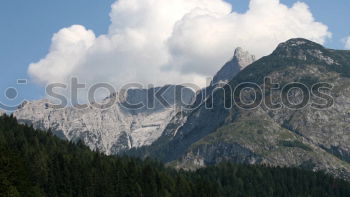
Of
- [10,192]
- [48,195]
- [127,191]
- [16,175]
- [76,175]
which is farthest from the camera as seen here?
[127,191]

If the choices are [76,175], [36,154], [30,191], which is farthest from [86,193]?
[30,191]

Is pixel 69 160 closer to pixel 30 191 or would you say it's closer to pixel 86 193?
pixel 86 193

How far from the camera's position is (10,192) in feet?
414

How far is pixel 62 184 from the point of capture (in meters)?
182

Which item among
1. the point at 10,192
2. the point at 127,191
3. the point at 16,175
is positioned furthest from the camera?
the point at 127,191

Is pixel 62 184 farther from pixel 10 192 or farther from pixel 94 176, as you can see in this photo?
pixel 10 192

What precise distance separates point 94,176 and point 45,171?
18.7 m

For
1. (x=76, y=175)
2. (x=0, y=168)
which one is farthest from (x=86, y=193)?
(x=0, y=168)

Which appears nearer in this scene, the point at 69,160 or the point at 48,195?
the point at 48,195

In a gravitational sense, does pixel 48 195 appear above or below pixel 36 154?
below

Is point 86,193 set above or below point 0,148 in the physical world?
below

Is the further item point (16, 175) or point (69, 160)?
point (69, 160)

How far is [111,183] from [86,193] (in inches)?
534

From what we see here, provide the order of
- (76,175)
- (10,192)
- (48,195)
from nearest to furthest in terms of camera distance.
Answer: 1. (10,192)
2. (48,195)
3. (76,175)
